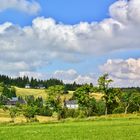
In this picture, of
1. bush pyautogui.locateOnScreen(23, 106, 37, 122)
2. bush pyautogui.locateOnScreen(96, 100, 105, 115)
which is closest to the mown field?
bush pyautogui.locateOnScreen(96, 100, 105, 115)

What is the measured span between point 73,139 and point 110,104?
10642 cm

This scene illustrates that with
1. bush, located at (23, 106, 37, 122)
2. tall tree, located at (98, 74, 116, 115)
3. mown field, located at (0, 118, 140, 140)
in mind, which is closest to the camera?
mown field, located at (0, 118, 140, 140)

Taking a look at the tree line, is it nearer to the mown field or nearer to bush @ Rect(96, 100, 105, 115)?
bush @ Rect(96, 100, 105, 115)

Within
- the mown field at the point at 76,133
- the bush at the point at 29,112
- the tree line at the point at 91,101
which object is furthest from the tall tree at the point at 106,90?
the mown field at the point at 76,133

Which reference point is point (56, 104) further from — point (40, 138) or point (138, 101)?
point (40, 138)

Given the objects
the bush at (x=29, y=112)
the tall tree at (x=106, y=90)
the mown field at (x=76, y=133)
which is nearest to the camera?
the mown field at (x=76, y=133)

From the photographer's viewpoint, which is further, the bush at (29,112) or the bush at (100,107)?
the bush at (29,112)

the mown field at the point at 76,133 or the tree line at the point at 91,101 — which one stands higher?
the tree line at the point at 91,101

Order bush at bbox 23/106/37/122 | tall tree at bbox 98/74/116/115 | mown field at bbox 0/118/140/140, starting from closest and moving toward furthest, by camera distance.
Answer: mown field at bbox 0/118/140/140 < tall tree at bbox 98/74/116/115 < bush at bbox 23/106/37/122

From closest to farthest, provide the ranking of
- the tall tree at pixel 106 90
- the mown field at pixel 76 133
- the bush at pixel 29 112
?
the mown field at pixel 76 133
the tall tree at pixel 106 90
the bush at pixel 29 112

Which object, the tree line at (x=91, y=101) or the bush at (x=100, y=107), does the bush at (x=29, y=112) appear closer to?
the tree line at (x=91, y=101)

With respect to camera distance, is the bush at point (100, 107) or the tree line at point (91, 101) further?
the bush at point (100, 107)

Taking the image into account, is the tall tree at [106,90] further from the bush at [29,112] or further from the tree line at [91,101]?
the bush at [29,112]

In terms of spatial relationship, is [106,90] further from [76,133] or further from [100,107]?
[76,133]
